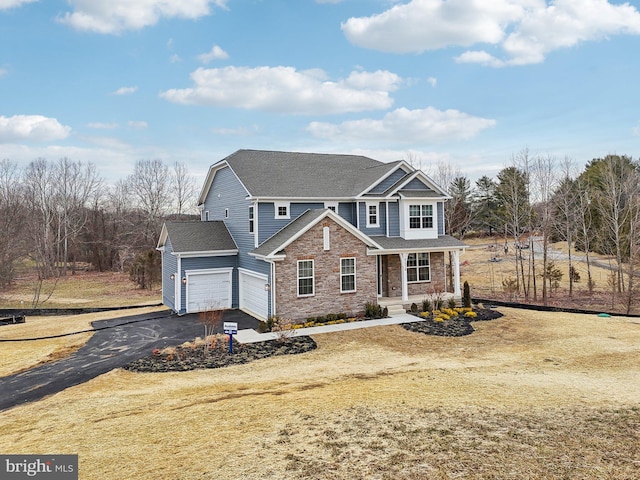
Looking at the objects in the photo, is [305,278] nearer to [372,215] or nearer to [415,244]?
[372,215]

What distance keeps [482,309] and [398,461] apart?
56.2ft

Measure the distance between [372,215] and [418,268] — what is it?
395 cm

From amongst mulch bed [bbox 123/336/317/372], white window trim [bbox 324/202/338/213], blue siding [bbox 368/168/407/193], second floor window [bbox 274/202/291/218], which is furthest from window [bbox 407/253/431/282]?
mulch bed [bbox 123/336/317/372]

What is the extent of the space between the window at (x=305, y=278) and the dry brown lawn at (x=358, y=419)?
15.1 ft

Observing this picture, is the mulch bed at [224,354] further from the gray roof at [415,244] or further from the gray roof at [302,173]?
the gray roof at [302,173]

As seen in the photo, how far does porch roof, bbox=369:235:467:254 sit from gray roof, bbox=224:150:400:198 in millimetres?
3125

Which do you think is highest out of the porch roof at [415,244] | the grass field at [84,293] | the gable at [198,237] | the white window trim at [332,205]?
the white window trim at [332,205]

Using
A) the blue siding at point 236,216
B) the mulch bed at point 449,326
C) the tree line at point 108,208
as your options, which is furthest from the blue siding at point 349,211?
the tree line at point 108,208

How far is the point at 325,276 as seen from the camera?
18.2 metres

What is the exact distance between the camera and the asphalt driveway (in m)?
10.8

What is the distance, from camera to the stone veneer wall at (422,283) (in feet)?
71.3

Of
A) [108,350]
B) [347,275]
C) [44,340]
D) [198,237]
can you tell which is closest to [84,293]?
[198,237]

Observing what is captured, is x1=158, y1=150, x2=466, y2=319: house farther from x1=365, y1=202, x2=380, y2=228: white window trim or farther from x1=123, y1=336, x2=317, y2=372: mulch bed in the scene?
x1=123, y1=336, x2=317, y2=372: mulch bed

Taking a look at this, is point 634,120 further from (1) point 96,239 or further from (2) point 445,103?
(1) point 96,239
